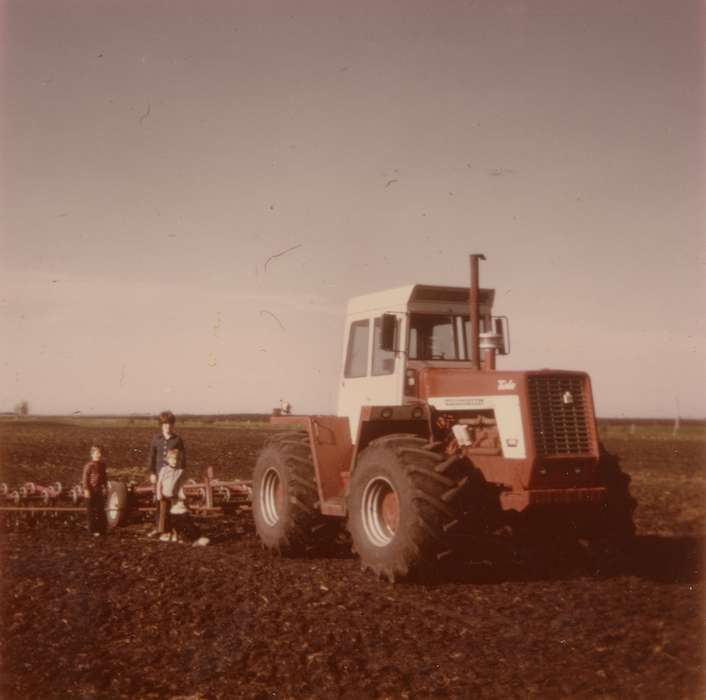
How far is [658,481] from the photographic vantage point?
21.1 meters

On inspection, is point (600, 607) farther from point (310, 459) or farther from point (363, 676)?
point (310, 459)

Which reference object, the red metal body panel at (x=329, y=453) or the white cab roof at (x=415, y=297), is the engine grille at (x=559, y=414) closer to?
the white cab roof at (x=415, y=297)

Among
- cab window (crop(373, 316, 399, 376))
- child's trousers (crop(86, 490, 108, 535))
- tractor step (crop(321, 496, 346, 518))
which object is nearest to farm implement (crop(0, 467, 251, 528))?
child's trousers (crop(86, 490, 108, 535))

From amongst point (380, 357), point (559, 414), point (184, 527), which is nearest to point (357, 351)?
point (380, 357)

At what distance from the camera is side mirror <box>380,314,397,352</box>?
9.09 meters

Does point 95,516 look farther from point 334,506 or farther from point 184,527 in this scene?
point 334,506

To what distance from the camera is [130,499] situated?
1225 centimetres

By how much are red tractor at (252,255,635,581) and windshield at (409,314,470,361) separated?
14 millimetres

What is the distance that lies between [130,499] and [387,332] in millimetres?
5192

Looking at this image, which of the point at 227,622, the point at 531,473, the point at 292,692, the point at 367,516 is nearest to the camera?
the point at 292,692

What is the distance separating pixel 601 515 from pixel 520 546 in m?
1.38

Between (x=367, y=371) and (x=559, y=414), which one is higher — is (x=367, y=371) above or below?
above

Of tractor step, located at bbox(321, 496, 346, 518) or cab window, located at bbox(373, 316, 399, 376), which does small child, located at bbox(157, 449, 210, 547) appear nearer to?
tractor step, located at bbox(321, 496, 346, 518)

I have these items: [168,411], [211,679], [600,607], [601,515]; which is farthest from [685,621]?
[168,411]
